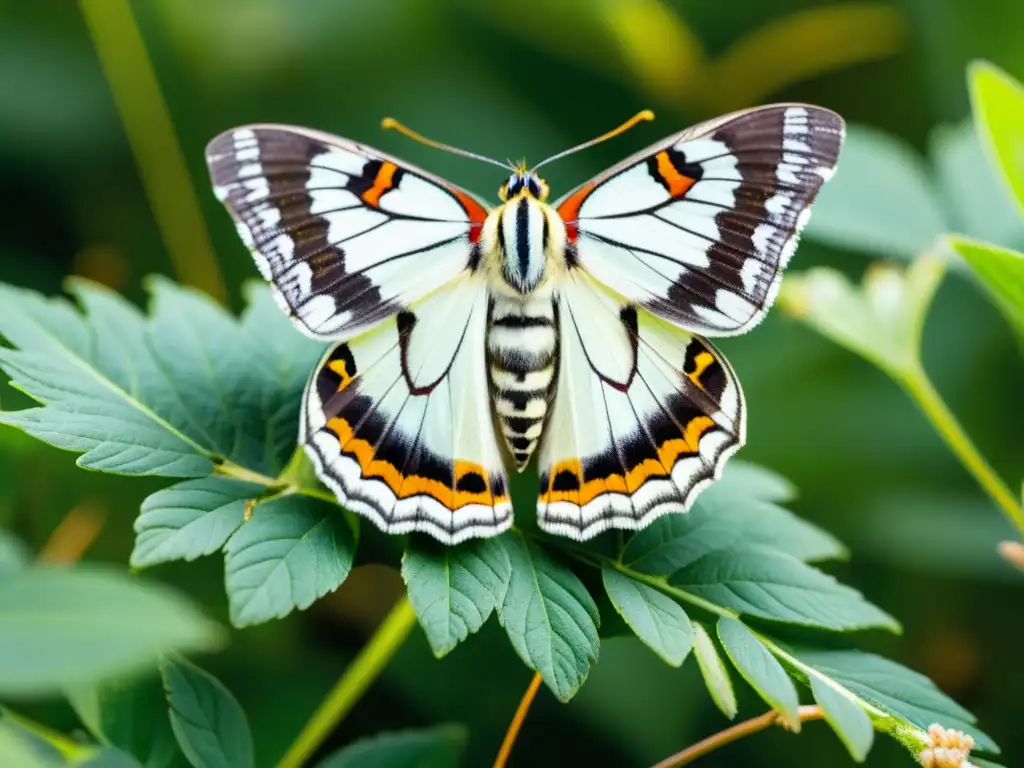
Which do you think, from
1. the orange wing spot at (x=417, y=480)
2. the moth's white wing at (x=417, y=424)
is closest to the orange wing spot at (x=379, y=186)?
the moth's white wing at (x=417, y=424)

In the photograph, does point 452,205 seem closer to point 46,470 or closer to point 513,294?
point 513,294

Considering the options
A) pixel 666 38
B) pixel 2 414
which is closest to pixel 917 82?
pixel 666 38

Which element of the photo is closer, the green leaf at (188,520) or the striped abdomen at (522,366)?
the green leaf at (188,520)

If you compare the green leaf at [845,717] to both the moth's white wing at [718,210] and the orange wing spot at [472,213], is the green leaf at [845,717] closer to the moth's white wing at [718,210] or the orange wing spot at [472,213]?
the moth's white wing at [718,210]

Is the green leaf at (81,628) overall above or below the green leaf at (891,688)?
above

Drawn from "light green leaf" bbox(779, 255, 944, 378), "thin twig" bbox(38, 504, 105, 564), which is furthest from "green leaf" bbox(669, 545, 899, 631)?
"thin twig" bbox(38, 504, 105, 564)

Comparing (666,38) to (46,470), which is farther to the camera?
(666,38)
